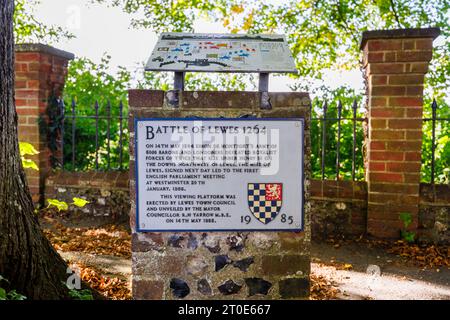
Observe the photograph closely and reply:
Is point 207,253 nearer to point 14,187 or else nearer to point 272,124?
point 272,124

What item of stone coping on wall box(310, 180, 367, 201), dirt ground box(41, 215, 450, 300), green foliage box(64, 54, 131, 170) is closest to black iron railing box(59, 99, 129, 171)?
green foliage box(64, 54, 131, 170)

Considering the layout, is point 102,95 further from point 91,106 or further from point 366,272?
point 366,272

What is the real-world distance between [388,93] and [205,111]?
99.2 inches

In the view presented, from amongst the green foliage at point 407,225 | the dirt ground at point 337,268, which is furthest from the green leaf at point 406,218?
the dirt ground at point 337,268

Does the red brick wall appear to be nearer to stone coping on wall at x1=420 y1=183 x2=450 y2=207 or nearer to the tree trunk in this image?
the tree trunk

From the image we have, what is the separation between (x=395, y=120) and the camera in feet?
14.6

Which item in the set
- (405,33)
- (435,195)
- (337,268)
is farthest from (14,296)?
(405,33)

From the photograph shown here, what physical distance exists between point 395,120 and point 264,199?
2361 mm

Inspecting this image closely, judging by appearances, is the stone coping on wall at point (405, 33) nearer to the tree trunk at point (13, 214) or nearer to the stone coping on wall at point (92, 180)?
the stone coping on wall at point (92, 180)

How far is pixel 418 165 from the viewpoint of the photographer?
14.5 ft

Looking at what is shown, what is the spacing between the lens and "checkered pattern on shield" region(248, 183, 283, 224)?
2730 millimetres

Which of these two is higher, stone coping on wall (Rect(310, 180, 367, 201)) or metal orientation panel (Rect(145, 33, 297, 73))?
metal orientation panel (Rect(145, 33, 297, 73))

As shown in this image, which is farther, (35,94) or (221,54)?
(35,94)
